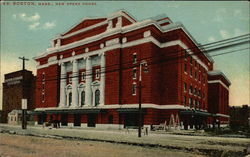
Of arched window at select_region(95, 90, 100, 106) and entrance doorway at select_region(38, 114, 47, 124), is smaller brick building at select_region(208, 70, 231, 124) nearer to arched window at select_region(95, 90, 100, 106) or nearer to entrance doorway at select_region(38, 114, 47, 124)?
arched window at select_region(95, 90, 100, 106)

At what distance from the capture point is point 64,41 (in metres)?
42.0

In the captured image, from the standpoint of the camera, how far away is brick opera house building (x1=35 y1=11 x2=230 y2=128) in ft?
103

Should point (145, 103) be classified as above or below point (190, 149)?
above

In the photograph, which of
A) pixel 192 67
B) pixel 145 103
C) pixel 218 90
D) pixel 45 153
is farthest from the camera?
pixel 218 90

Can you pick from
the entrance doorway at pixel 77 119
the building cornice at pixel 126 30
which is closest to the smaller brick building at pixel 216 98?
the building cornice at pixel 126 30

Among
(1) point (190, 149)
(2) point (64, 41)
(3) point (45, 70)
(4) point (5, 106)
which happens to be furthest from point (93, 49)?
(1) point (190, 149)

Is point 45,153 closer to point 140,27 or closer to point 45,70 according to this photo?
point 140,27

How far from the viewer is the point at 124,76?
3400 cm

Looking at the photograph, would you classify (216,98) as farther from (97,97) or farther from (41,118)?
(41,118)

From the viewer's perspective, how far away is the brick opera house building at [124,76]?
103ft

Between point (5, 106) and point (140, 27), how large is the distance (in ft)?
97.6

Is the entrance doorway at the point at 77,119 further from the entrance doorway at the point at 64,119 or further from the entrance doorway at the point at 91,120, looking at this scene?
the entrance doorway at the point at 91,120

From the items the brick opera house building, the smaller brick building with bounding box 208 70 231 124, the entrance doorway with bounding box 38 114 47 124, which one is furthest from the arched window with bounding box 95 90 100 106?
the smaller brick building with bounding box 208 70 231 124

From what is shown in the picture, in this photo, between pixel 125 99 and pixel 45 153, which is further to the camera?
pixel 125 99
